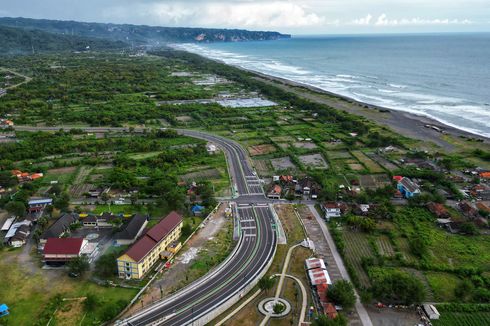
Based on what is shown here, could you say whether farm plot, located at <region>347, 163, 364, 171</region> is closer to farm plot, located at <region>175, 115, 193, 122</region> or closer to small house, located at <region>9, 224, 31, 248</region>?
farm plot, located at <region>175, 115, 193, 122</region>

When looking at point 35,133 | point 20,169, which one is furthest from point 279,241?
point 35,133

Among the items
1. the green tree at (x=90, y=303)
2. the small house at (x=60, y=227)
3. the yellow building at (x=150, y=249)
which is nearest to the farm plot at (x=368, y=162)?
the yellow building at (x=150, y=249)

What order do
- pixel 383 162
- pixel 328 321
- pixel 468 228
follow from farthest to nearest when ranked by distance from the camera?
pixel 383 162
pixel 468 228
pixel 328 321

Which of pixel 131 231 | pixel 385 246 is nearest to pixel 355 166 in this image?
pixel 385 246

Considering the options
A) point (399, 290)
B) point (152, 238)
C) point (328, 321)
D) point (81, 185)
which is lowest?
point (81, 185)

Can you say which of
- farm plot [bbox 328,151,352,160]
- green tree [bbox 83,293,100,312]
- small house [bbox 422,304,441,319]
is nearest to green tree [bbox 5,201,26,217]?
green tree [bbox 83,293,100,312]

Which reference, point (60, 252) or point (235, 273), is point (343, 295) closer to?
point (235, 273)

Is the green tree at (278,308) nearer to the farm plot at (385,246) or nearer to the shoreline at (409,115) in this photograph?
the farm plot at (385,246)
